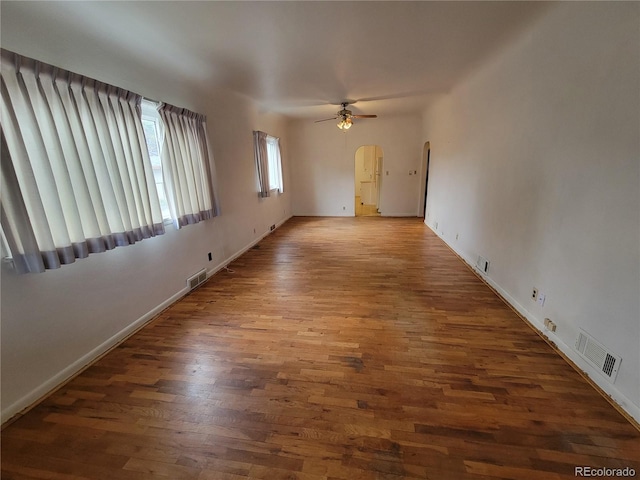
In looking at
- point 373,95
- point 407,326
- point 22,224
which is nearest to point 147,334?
point 22,224

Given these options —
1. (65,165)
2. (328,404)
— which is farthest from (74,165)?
(328,404)

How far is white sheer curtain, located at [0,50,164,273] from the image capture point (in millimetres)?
1600

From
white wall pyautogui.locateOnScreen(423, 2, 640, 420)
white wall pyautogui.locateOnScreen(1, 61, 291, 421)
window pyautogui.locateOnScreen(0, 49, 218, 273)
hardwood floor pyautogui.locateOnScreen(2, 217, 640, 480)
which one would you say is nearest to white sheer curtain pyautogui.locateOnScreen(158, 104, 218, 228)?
window pyautogui.locateOnScreen(0, 49, 218, 273)

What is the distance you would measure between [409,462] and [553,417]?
36.9 inches

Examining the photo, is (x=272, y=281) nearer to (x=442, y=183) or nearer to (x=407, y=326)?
(x=407, y=326)

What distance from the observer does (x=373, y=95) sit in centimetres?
456

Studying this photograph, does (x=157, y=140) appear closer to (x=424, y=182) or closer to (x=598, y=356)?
(x=598, y=356)

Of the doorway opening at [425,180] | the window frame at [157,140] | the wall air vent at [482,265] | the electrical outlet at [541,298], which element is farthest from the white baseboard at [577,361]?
the doorway opening at [425,180]

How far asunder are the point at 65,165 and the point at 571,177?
12.1ft

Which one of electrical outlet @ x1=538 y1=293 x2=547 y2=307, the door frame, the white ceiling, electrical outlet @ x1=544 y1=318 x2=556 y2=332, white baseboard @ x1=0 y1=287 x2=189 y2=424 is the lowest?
white baseboard @ x1=0 y1=287 x2=189 y2=424

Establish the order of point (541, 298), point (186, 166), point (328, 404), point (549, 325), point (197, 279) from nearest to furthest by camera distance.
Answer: point (328, 404)
point (549, 325)
point (541, 298)
point (186, 166)
point (197, 279)

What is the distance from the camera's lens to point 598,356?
5.73ft

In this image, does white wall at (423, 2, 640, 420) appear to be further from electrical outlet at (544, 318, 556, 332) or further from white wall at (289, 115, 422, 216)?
white wall at (289, 115, 422, 216)

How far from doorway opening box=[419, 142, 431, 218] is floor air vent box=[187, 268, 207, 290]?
18.8ft
